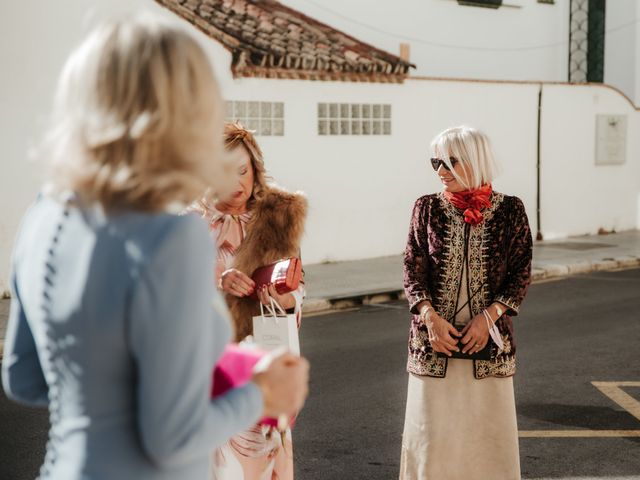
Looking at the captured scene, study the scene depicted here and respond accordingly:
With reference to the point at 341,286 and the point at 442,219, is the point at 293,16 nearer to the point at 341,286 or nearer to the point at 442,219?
the point at 341,286

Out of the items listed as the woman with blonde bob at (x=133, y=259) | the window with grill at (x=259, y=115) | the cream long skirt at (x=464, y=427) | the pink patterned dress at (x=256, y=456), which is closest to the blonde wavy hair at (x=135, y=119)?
the woman with blonde bob at (x=133, y=259)

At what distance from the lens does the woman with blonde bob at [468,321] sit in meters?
4.17

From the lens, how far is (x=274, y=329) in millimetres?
3561

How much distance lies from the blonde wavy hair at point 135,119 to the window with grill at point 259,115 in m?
12.3

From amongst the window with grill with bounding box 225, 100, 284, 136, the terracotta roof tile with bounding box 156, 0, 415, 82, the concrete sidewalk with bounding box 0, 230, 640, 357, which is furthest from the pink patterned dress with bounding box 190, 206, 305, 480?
the window with grill with bounding box 225, 100, 284, 136

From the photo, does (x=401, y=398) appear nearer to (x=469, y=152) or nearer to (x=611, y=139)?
→ (x=469, y=152)

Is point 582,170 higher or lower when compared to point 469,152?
lower

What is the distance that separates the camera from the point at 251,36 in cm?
1423

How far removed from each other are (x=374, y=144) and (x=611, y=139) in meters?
6.11

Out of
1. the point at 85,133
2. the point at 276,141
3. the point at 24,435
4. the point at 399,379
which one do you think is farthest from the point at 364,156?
the point at 85,133

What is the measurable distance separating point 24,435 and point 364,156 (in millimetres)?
10181

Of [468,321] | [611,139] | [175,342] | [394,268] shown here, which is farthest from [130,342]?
[611,139]

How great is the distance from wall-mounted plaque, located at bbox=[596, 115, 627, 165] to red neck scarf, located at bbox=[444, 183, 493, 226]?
1566 centimetres

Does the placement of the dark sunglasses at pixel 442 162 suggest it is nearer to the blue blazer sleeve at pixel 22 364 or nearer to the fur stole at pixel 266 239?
the fur stole at pixel 266 239
